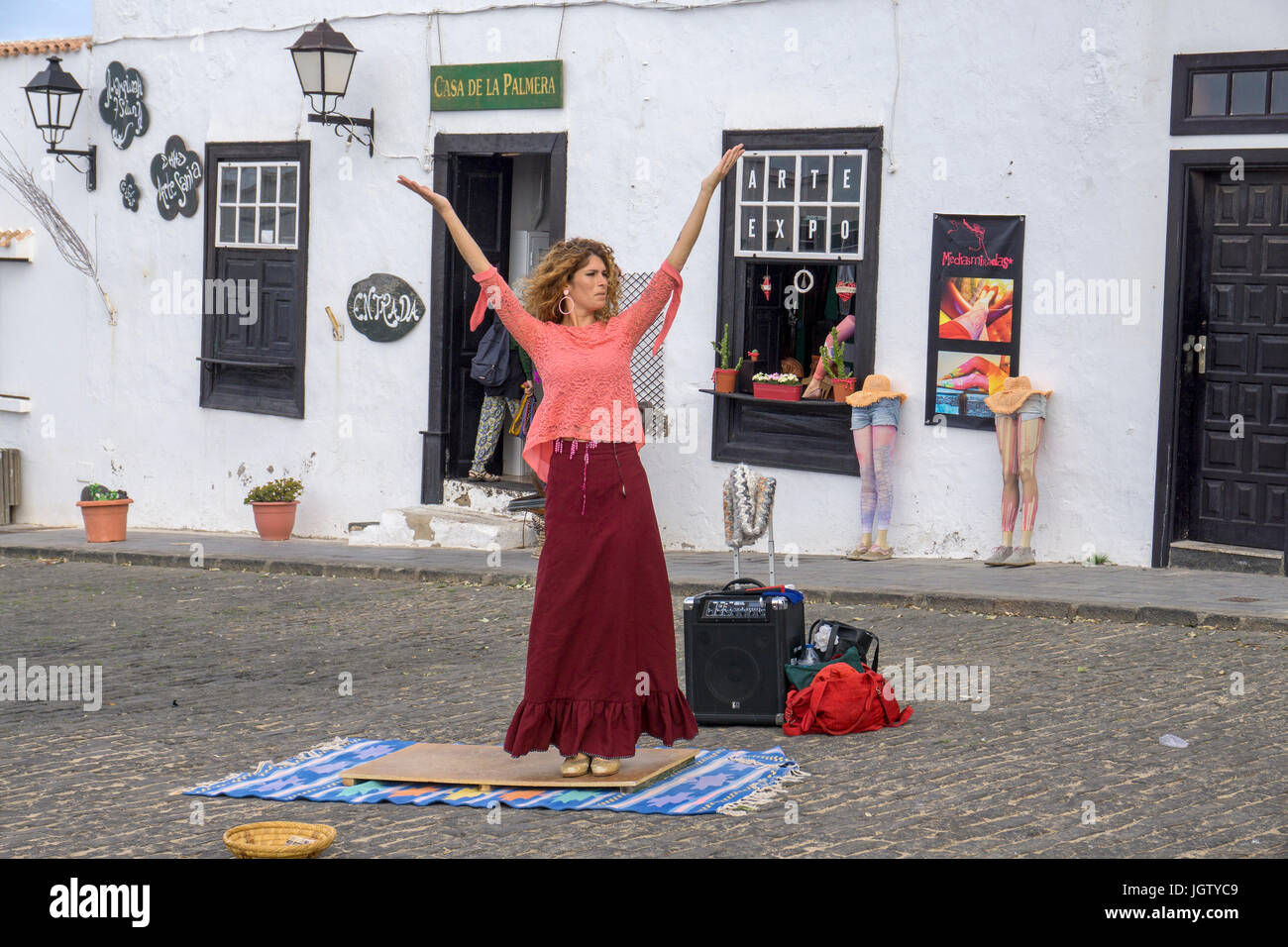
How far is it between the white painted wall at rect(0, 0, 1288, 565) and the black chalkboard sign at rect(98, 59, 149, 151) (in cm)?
14

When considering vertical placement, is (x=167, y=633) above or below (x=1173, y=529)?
below

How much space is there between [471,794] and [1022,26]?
307 inches

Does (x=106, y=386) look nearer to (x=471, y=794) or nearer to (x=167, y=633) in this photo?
(x=167, y=633)

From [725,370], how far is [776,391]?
18.3 inches

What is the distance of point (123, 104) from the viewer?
16.9 meters

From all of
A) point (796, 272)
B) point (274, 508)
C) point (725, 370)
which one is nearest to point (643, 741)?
point (725, 370)

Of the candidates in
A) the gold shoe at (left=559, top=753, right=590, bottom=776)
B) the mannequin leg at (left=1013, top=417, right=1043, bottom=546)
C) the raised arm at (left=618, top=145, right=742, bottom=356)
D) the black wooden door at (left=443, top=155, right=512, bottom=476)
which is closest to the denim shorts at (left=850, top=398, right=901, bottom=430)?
the mannequin leg at (left=1013, top=417, right=1043, bottom=546)

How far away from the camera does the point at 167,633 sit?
1016 centimetres

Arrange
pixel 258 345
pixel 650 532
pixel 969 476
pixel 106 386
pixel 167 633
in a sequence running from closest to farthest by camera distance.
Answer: pixel 650 532
pixel 167 633
pixel 969 476
pixel 258 345
pixel 106 386

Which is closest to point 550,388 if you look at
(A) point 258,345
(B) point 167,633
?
(B) point 167,633

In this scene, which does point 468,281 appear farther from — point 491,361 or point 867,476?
point 867,476

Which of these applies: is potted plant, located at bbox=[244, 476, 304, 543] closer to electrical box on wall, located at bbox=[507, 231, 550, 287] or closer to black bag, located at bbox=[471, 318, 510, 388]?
black bag, located at bbox=[471, 318, 510, 388]

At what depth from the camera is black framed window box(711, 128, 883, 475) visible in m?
12.7

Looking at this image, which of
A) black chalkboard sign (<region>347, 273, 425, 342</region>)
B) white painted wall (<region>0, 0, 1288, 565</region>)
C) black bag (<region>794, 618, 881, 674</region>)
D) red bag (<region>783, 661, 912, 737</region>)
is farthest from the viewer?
black chalkboard sign (<region>347, 273, 425, 342</region>)
